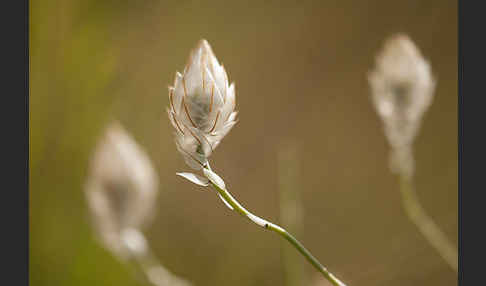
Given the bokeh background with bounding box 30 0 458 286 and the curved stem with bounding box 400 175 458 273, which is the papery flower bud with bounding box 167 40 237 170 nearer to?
the curved stem with bounding box 400 175 458 273

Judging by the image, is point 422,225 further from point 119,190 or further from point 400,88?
point 119,190

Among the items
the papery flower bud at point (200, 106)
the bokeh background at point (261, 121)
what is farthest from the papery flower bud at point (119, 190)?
the bokeh background at point (261, 121)

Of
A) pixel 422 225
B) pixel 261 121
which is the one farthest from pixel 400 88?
pixel 261 121

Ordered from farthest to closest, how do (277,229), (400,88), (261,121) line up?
1. (261,121)
2. (400,88)
3. (277,229)

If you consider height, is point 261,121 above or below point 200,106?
above

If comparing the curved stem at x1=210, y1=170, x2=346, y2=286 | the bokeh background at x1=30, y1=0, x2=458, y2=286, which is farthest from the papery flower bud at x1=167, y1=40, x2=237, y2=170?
the bokeh background at x1=30, y1=0, x2=458, y2=286

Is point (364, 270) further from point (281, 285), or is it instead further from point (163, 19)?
point (163, 19)
